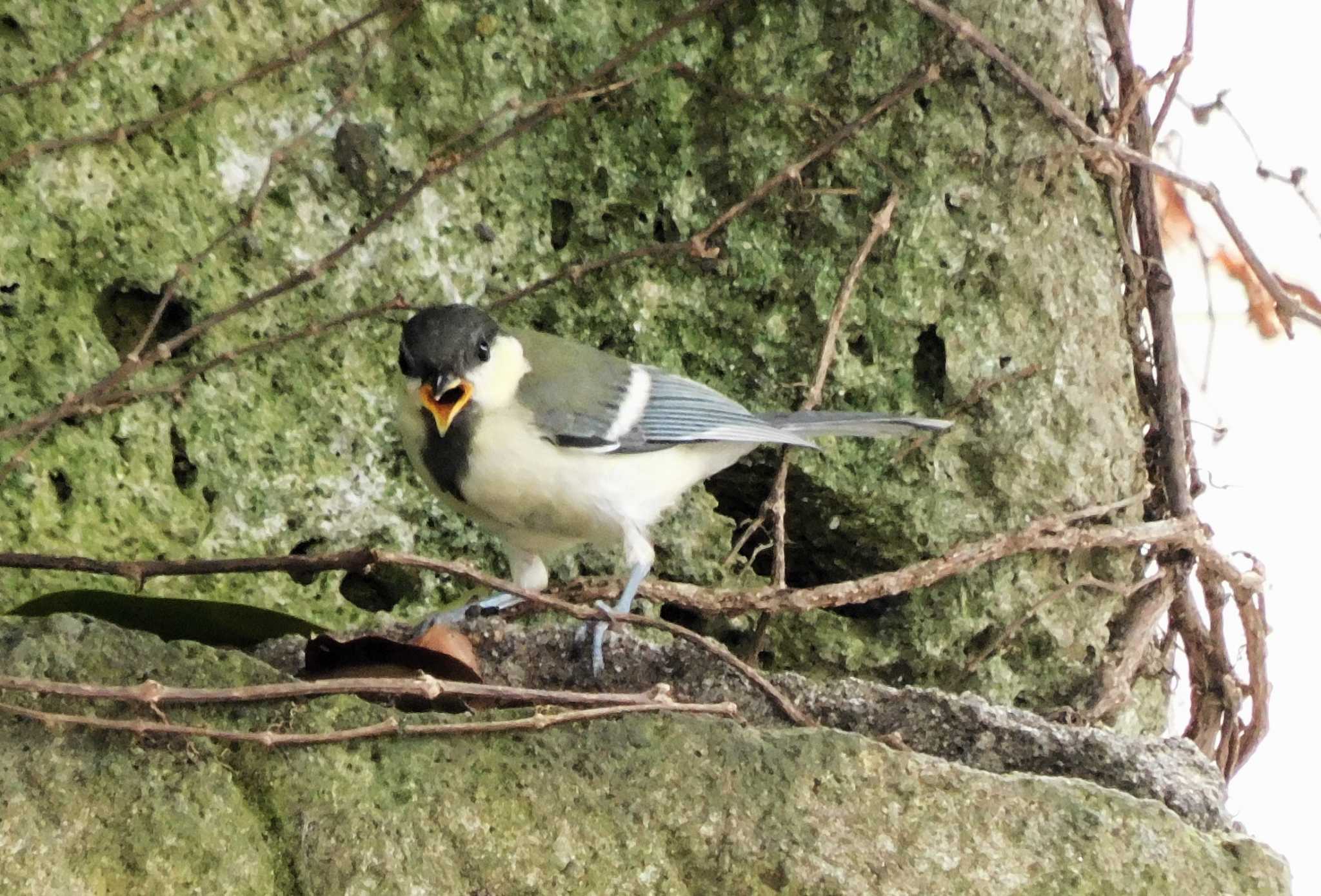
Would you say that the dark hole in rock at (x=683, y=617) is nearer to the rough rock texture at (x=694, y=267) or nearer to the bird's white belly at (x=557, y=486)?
the rough rock texture at (x=694, y=267)

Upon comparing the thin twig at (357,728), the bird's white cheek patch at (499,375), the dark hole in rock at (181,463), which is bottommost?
the thin twig at (357,728)

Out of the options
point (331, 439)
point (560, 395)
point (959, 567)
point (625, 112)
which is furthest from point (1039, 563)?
point (331, 439)

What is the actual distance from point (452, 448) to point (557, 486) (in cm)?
14

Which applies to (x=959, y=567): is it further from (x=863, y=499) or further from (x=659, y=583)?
(x=659, y=583)

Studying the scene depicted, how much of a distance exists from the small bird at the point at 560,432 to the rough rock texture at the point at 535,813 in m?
0.39

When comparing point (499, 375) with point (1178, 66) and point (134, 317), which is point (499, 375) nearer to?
point (134, 317)

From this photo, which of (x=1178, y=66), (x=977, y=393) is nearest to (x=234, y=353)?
(x=977, y=393)

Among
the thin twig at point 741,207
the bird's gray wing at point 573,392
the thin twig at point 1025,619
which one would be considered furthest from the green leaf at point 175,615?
the thin twig at point 1025,619

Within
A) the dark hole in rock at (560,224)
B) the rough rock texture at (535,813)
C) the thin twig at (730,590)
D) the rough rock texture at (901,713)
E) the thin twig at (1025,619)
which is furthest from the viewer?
the dark hole in rock at (560,224)

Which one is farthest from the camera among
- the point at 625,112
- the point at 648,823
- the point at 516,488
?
the point at 625,112

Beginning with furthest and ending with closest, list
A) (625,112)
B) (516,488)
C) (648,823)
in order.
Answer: (625,112) < (516,488) < (648,823)

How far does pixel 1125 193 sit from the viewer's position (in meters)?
2.01

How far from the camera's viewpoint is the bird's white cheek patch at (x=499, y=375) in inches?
64.0

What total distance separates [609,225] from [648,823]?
3.45ft
